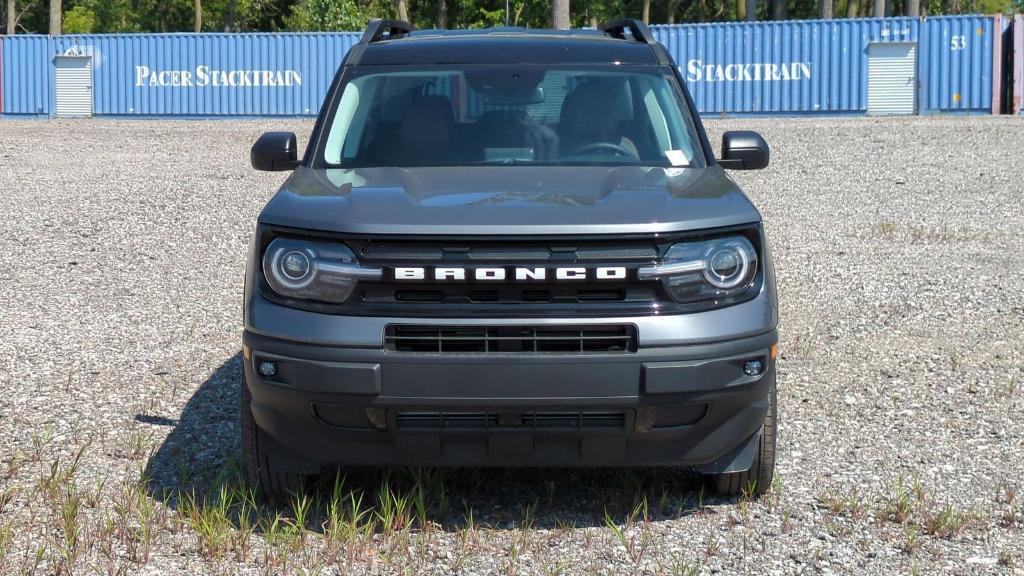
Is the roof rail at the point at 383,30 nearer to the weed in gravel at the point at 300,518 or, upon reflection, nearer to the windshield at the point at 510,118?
the windshield at the point at 510,118

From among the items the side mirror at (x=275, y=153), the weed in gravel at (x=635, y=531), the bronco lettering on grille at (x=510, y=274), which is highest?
the side mirror at (x=275, y=153)

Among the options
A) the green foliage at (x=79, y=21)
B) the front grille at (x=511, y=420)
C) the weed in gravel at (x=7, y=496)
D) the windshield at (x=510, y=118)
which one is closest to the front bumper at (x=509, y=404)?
the front grille at (x=511, y=420)

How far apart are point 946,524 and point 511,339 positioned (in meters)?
1.67

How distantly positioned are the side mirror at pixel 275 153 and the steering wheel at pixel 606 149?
3.85ft

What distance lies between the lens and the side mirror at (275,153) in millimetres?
5207

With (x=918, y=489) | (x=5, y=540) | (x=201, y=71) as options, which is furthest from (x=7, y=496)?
(x=201, y=71)

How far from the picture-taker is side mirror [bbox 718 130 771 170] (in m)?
5.22


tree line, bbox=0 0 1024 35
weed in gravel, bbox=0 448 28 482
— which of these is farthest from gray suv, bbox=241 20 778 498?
tree line, bbox=0 0 1024 35

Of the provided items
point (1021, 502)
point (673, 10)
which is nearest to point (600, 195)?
point (1021, 502)

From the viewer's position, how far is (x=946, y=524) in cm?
432

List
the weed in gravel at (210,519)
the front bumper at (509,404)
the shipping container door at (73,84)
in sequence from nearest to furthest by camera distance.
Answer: the front bumper at (509,404) < the weed in gravel at (210,519) < the shipping container door at (73,84)

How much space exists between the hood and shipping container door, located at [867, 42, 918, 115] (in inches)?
1154

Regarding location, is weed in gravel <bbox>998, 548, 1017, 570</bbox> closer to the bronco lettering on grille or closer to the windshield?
the bronco lettering on grille

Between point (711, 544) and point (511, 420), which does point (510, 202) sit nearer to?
point (511, 420)
